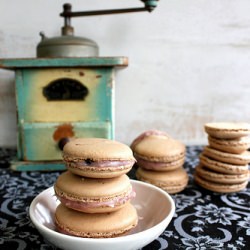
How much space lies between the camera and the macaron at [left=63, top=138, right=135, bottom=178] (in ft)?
1.37

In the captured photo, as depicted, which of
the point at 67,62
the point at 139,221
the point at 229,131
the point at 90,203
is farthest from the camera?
the point at 67,62

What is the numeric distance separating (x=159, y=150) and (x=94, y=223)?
0.31m

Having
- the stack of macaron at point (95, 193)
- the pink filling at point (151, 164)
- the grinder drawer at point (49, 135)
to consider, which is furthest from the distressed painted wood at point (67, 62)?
the stack of macaron at point (95, 193)

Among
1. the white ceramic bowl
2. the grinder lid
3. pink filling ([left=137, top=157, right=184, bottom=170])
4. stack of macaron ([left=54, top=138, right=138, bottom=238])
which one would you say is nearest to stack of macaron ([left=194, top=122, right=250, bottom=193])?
pink filling ([left=137, top=157, right=184, bottom=170])

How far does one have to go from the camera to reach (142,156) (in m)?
0.69

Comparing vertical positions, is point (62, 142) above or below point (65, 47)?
below

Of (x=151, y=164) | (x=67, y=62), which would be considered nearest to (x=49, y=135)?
(x=67, y=62)

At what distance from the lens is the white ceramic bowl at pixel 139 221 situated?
358 millimetres

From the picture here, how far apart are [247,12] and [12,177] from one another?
3.62 feet

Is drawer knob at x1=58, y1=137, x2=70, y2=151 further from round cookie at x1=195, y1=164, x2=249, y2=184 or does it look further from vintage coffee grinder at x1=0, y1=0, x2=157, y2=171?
round cookie at x1=195, y1=164, x2=249, y2=184

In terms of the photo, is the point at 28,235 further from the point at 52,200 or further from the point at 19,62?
the point at 19,62

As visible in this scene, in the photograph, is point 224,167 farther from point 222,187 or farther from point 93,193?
point 93,193

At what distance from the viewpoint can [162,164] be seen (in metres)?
0.67

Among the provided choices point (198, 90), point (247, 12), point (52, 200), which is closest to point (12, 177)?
point (52, 200)
